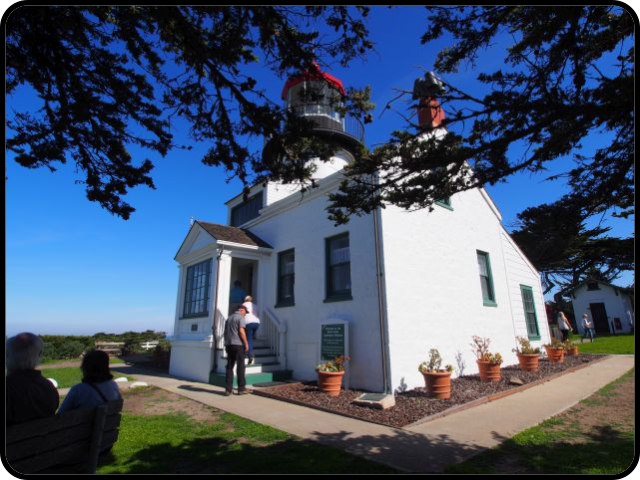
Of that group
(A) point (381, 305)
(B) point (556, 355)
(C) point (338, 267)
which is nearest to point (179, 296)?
(C) point (338, 267)

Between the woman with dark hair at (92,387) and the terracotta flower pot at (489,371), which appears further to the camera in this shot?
the terracotta flower pot at (489,371)

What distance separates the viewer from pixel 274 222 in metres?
11.8

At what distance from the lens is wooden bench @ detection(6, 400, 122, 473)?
2359 millimetres

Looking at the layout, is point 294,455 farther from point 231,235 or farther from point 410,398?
Answer: point 231,235

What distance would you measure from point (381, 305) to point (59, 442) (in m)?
6.24

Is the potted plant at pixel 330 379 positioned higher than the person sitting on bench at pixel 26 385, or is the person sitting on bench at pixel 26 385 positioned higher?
the person sitting on bench at pixel 26 385

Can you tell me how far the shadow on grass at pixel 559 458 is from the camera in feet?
11.7

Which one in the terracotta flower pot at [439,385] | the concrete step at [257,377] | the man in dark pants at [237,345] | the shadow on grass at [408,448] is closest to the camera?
Result: the shadow on grass at [408,448]

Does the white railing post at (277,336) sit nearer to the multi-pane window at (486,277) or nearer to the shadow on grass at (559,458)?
the shadow on grass at (559,458)

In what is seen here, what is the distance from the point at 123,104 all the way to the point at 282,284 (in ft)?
23.5

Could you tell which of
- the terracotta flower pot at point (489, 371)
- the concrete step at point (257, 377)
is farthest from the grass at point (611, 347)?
the concrete step at point (257, 377)

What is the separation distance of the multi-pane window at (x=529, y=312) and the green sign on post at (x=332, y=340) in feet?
28.4

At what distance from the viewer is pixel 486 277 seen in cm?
1178

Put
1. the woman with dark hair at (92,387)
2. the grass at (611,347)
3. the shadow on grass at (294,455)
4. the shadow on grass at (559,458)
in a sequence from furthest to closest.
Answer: the grass at (611,347) → the shadow on grass at (294,455) → the shadow on grass at (559,458) → the woman with dark hair at (92,387)
